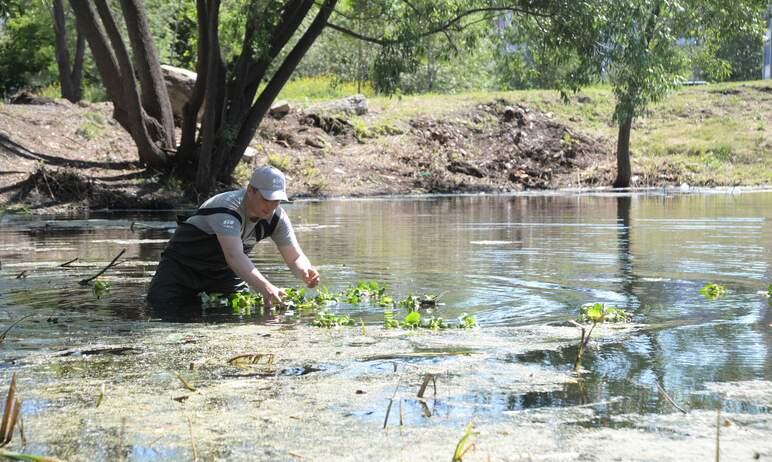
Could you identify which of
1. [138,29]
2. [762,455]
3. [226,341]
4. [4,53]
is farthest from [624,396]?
[4,53]

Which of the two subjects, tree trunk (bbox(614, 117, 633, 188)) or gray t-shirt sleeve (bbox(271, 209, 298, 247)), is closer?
gray t-shirt sleeve (bbox(271, 209, 298, 247))

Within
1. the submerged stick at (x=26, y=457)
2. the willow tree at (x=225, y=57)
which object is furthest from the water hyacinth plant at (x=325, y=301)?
the willow tree at (x=225, y=57)

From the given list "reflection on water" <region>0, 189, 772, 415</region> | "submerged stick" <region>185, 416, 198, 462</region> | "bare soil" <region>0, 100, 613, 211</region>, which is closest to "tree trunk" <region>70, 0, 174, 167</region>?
"bare soil" <region>0, 100, 613, 211</region>

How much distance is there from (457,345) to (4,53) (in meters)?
36.8

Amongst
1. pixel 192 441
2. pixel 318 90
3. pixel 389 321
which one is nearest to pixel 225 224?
pixel 389 321

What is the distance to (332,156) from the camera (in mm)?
34688

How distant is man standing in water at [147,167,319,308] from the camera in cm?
884

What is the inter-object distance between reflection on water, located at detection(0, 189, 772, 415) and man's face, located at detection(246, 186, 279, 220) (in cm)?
86

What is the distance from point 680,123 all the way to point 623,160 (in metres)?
8.03

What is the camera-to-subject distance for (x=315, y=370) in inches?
268

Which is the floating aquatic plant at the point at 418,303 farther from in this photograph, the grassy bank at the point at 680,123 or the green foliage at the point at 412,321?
the grassy bank at the point at 680,123

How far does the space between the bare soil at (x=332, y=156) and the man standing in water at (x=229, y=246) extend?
48.6 ft

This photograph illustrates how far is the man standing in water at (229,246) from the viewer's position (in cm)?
884

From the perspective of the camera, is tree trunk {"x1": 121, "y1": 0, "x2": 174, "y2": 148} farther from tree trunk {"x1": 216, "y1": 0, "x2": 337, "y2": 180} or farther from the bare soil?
tree trunk {"x1": 216, "y1": 0, "x2": 337, "y2": 180}
